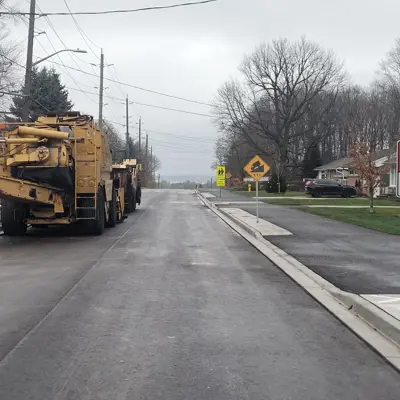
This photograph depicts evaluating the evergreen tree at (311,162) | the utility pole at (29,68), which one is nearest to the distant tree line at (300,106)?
the evergreen tree at (311,162)

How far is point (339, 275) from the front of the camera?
9.20 metres

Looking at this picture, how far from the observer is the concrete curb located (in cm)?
539

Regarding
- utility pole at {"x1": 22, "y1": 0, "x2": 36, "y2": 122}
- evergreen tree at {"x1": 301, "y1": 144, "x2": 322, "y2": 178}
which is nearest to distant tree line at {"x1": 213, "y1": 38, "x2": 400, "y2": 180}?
evergreen tree at {"x1": 301, "y1": 144, "x2": 322, "y2": 178}

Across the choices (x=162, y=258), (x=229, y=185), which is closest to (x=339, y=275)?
(x=162, y=258)

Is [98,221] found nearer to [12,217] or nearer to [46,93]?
[12,217]

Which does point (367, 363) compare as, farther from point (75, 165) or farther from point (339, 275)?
point (75, 165)

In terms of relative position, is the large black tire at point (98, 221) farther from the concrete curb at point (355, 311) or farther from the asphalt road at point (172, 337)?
the concrete curb at point (355, 311)

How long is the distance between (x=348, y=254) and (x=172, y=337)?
7.04m

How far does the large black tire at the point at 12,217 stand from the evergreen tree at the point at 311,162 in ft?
200

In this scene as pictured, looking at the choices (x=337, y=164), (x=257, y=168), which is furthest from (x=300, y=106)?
(x=257, y=168)

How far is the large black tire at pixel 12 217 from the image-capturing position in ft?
47.5

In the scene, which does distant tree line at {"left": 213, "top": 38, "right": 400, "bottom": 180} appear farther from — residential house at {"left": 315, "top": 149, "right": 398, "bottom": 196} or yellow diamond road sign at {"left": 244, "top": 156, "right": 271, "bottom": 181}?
yellow diamond road sign at {"left": 244, "top": 156, "right": 271, "bottom": 181}

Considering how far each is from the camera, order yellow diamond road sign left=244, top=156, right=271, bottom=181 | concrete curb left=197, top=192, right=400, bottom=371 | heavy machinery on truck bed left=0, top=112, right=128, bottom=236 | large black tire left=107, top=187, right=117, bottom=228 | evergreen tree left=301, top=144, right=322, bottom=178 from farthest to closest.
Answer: evergreen tree left=301, top=144, right=322, bottom=178, yellow diamond road sign left=244, top=156, right=271, bottom=181, large black tire left=107, top=187, right=117, bottom=228, heavy machinery on truck bed left=0, top=112, right=128, bottom=236, concrete curb left=197, top=192, right=400, bottom=371

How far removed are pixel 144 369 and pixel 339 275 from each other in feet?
17.8
